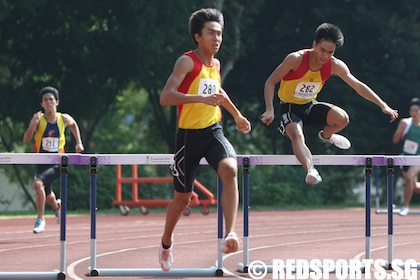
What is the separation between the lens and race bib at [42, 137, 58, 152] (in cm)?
1527

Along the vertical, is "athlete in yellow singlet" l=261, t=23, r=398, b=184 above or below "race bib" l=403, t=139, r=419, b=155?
above

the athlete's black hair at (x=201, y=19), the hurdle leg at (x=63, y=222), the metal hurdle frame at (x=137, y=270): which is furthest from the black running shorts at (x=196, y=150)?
the hurdle leg at (x=63, y=222)

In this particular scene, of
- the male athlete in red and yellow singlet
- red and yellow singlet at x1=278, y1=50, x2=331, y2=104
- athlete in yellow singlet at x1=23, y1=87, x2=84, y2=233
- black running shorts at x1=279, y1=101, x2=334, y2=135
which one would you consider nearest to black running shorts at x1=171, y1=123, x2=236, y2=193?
the male athlete in red and yellow singlet

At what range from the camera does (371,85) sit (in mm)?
34688

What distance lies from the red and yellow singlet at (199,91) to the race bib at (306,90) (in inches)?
62.2

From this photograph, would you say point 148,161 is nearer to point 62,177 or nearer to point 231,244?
point 62,177

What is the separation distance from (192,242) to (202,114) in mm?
6453

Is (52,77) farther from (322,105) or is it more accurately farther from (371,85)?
(322,105)

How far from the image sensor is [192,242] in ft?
49.8

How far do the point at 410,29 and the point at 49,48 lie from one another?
11845 millimetres

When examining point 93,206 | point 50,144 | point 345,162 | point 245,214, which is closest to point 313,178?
point 345,162

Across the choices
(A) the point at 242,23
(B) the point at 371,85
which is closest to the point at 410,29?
(B) the point at 371,85

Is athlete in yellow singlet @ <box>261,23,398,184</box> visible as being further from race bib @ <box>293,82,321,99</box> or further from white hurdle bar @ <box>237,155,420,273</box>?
white hurdle bar @ <box>237,155,420,273</box>

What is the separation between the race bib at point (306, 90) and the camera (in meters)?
10.4
